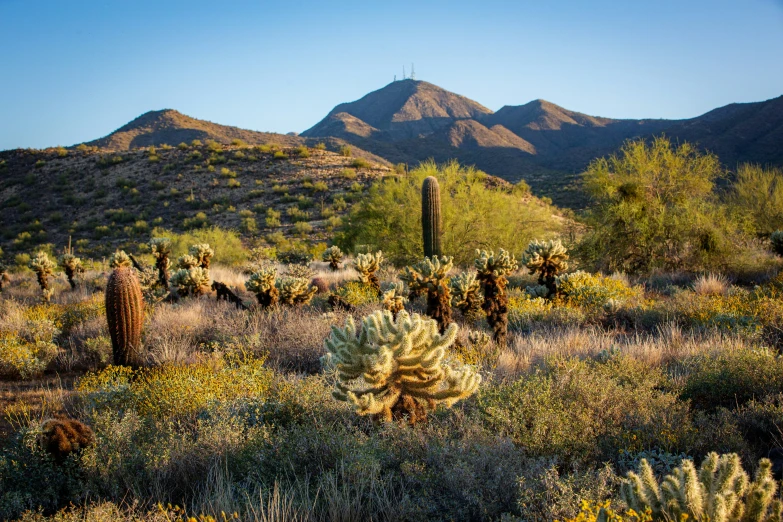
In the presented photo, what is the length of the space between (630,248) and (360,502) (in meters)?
12.4

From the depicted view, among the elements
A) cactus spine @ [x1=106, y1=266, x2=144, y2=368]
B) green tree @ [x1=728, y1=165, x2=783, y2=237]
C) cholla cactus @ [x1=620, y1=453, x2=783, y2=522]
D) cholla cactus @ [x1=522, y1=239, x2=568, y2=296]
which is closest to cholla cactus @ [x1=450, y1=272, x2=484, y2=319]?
cholla cactus @ [x1=522, y1=239, x2=568, y2=296]

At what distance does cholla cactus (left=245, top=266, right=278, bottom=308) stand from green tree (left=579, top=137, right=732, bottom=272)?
876 centimetres

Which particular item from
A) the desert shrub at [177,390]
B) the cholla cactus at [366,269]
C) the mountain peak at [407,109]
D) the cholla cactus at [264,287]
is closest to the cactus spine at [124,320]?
the desert shrub at [177,390]

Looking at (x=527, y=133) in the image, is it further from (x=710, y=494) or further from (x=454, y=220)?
(x=710, y=494)

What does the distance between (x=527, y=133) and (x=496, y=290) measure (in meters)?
85.0

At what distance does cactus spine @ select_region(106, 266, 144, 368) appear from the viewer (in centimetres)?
691

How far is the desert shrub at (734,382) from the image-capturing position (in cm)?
462

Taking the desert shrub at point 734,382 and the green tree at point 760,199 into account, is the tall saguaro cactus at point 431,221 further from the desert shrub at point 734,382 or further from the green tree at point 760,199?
the green tree at point 760,199

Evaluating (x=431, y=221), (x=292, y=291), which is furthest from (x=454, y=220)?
(x=292, y=291)

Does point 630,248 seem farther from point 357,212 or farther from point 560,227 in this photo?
point 357,212

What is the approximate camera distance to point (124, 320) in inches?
273

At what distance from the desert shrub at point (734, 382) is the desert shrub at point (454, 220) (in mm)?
10188

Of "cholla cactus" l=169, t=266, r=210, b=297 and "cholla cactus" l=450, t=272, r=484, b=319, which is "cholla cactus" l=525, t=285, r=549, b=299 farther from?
"cholla cactus" l=169, t=266, r=210, b=297

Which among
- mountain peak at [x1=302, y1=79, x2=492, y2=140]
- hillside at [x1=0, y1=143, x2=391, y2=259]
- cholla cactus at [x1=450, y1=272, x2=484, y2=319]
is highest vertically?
mountain peak at [x1=302, y1=79, x2=492, y2=140]
